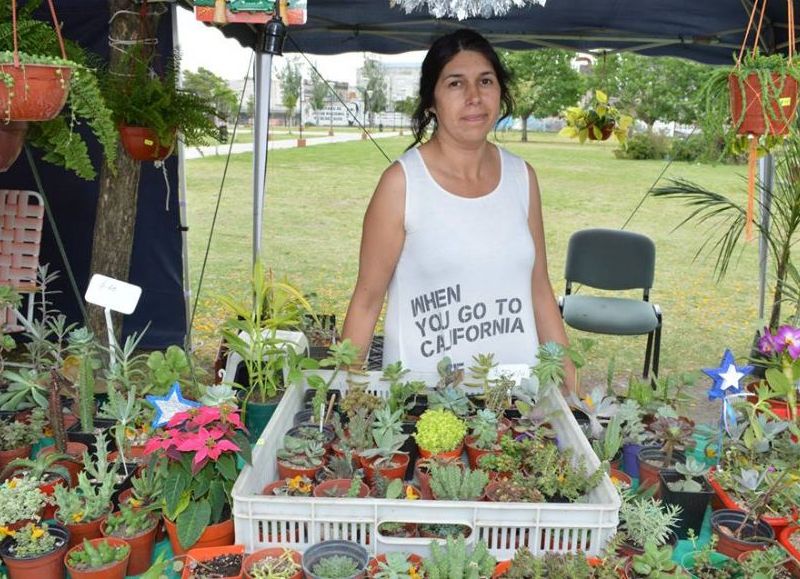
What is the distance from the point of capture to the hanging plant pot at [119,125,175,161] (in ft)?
8.68

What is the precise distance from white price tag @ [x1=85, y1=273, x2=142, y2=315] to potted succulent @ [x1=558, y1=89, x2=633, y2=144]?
387 centimetres

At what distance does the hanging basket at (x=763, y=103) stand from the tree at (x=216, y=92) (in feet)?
6.66

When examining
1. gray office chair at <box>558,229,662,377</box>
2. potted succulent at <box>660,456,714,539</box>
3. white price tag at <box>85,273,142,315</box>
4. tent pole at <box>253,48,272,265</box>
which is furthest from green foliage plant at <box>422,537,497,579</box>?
gray office chair at <box>558,229,662,377</box>

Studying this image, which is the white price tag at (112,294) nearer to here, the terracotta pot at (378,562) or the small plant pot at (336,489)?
the small plant pot at (336,489)

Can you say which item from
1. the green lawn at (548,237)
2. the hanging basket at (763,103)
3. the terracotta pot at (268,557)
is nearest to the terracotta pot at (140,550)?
the terracotta pot at (268,557)

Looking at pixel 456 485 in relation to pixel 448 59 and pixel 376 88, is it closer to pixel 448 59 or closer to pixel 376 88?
pixel 448 59

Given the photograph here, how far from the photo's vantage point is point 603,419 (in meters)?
1.55

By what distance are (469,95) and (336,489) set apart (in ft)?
3.48

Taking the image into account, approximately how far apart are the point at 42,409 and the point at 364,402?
2.47 feet

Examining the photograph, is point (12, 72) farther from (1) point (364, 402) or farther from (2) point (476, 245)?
(2) point (476, 245)

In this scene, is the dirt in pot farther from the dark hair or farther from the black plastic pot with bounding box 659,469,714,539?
the dark hair

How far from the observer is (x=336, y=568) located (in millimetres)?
996

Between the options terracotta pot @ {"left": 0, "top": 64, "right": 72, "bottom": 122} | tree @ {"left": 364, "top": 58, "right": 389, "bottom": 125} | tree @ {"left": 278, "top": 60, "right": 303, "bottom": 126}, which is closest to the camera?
terracotta pot @ {"left": 0, "top": 64, "right": 72, "bottom": 122}

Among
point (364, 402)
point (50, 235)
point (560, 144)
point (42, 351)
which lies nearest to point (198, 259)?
point (50, 235)
